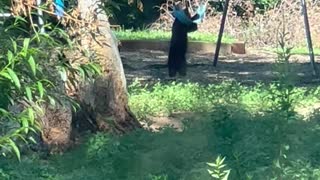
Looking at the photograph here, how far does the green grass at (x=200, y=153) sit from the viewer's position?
5.99 meters

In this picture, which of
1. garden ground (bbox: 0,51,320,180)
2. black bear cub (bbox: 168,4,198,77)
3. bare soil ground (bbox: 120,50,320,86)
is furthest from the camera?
bare soil ground (bbox: 120,50,320,86)

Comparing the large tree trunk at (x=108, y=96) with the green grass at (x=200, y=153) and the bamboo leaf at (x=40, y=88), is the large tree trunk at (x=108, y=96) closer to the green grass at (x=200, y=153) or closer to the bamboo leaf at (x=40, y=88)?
the green grass at (x=200, y=153)

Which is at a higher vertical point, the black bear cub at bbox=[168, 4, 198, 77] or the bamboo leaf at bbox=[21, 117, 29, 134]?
the bamboo leaf at bbox=[21, 117, 29, 134]

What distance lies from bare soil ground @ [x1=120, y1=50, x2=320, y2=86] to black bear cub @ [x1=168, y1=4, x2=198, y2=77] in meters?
0.20

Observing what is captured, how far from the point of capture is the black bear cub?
15758 mm

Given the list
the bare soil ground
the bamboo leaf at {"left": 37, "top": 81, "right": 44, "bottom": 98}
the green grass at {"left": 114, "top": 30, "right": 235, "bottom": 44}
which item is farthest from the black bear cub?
the bamboo leaf at {"left": 37, "top": 81, "right": 44, "bottom": 98}

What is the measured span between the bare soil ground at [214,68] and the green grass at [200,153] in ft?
18.9

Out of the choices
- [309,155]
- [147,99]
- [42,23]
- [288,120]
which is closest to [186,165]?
[309,155]

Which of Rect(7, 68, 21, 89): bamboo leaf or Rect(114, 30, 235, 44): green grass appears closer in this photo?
Rect(7, 68, 21, 89): bamboo leaf

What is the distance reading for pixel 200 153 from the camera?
759 cm

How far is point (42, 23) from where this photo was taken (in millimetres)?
4996

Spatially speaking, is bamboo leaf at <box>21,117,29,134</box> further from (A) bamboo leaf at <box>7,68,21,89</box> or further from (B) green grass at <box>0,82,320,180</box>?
(B) green grass at <box>0,82,320,180</box>

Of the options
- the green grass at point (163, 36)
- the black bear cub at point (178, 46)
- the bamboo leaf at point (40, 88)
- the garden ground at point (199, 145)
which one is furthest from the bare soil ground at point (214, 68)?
the bamboo leaf at point (40, 88)

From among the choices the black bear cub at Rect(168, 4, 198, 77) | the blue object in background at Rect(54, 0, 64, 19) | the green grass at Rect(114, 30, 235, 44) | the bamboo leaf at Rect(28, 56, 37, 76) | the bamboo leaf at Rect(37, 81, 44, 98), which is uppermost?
the blue object in background at Rect(54, 0, 64, 19)
